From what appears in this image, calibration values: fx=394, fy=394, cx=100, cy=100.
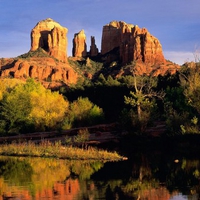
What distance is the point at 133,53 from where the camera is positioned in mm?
130625

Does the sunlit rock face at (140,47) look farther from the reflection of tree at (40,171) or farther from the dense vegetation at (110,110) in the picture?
the reflection of tree at (40,171)

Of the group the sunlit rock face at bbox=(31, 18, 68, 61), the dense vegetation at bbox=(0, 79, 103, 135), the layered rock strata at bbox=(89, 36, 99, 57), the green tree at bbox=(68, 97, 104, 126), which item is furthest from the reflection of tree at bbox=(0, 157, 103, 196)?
the layered rock strata at bbox=(89, 36, 99, 57)

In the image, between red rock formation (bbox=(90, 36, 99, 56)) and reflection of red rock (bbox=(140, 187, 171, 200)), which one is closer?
reflection of red rock (bbox=(140, 187, 171, 200))

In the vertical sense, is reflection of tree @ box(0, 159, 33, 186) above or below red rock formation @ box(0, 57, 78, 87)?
below

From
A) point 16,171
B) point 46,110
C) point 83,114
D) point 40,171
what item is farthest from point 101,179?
point 83,114

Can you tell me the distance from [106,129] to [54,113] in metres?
6.26

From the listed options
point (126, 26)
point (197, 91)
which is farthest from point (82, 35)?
point (197, 91)

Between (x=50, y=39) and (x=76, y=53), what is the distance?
44.2 feet

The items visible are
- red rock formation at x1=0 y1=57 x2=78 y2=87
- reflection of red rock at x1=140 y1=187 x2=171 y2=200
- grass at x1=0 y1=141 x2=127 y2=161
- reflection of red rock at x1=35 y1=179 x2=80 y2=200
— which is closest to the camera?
reflection of red rock at x1=140 y1=187 x2=171 y2=200

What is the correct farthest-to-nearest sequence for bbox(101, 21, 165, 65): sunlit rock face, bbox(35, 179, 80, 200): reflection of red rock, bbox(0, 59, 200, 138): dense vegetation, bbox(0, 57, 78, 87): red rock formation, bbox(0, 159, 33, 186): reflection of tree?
bbox(101, 21, 165, 65): sunlit rock face
bbox(0, 57, 78, 87): red rock formation
bbox(0, 59, 200, 138): dense vegetation
bbox(0, 159, 33, 186): reflection of tree
bbox(35, 179, 80, 200): reflection of red rock

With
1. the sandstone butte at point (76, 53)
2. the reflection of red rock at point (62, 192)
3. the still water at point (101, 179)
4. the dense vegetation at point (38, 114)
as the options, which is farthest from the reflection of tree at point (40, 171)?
the sandstone butte at point (76, 53)

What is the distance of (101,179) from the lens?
57.1 ft

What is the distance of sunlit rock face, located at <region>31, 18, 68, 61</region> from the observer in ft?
478

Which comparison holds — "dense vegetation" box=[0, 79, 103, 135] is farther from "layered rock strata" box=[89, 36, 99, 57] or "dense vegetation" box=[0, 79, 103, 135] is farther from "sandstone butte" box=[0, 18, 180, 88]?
"layered rock strata" box=[89, 36, 99, 57]
